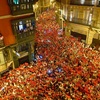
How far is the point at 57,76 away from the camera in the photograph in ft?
53.0

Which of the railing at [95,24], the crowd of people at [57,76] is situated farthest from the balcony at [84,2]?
the crowd of people at [57,76]

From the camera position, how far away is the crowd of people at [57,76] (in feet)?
45.2

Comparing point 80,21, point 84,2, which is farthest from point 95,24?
point 84,2

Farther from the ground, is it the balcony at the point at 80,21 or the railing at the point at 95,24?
the balcony at the point at 80,21

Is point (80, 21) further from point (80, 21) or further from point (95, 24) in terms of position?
point (95, 24)

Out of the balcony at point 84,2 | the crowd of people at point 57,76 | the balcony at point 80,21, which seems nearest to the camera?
the crowd of people at point 57,76

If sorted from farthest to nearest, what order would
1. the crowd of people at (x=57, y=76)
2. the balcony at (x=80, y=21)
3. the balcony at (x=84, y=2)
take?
the balcony at (x=80, y=21), the balcony at (x=84, y=2), the crowd of people at (x=57, y=76)

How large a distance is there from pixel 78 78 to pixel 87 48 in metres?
7.81

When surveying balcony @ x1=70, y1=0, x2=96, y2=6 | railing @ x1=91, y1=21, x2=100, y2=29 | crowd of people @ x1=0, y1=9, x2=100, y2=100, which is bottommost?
crowd of people @ x1=0, y1=9, x2=100, y2=100

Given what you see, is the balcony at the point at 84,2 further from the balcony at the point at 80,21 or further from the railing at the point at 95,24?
the railing at the point at 95,24

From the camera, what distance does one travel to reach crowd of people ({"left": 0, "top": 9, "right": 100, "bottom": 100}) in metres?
13.8

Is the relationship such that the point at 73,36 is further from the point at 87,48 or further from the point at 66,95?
the point at 66,95

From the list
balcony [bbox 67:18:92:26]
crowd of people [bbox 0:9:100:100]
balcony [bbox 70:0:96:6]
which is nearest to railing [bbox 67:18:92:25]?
balcony [bbox 67:18:92:26]

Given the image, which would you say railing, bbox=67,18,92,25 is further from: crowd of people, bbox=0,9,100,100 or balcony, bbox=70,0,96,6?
crowd of people, bbox=0,9,100,100
